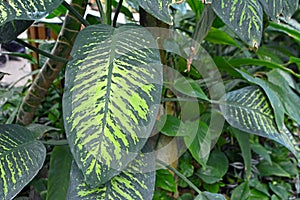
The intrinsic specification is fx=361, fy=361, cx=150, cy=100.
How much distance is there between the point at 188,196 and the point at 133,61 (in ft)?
1.73

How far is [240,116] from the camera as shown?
0.74 meters

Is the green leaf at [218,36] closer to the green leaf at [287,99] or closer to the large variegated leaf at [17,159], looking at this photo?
the green leaf at [287,99]

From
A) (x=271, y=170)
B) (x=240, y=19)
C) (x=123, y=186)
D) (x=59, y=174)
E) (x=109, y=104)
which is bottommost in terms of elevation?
(x=271, y=170)

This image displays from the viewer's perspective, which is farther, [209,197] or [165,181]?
[165,181]

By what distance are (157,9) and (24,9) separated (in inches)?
7.0

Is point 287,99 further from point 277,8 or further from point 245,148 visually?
point 277,8

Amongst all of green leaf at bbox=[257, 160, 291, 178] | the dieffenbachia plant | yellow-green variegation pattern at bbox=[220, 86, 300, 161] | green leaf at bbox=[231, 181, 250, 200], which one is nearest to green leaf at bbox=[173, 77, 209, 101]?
yellow-green variegation pattern at bbox=[220, 86, 300, 161]

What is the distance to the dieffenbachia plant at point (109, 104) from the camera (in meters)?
0.47

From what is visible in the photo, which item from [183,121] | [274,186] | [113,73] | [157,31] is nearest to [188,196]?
[183,121]

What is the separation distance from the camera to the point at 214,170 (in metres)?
0.96

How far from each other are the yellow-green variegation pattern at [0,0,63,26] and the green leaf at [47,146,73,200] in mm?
366

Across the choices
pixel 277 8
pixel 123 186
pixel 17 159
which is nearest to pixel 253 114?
pixel 277 8

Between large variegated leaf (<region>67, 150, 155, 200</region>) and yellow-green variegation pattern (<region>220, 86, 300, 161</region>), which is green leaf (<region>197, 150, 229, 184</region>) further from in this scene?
large variegated leaf (<region>67, 150, 155, 200</region>)

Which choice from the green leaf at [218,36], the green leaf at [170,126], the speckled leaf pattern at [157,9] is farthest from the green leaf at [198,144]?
the speckled leaf pattern at [157,9]
